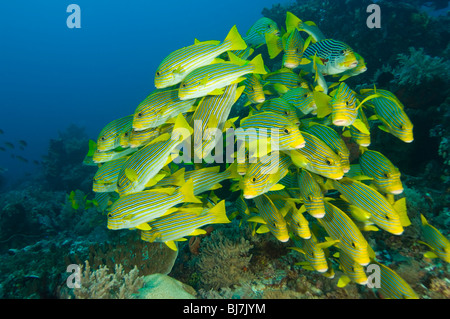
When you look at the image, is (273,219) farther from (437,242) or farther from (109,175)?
(109,175)

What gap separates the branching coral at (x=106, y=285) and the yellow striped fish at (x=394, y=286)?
3.23 m

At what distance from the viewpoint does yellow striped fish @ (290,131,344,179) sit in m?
2.50

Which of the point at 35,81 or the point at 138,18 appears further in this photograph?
the point at 138,18

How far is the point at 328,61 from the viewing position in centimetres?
358

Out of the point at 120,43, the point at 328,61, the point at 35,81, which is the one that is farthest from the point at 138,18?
the point at 328,61

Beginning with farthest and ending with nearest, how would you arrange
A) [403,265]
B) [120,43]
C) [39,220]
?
1. [120,43]
2. [39,220]
3. [403,265]

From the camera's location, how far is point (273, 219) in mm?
3000

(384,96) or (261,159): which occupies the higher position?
(384,96)

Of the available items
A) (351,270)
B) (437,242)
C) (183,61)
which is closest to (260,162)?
(183,61)

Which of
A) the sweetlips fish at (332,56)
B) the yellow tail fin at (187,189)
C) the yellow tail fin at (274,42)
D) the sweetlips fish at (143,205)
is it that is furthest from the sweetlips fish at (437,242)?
the yellow tail fin at (274,42)

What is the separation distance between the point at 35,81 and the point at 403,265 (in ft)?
478

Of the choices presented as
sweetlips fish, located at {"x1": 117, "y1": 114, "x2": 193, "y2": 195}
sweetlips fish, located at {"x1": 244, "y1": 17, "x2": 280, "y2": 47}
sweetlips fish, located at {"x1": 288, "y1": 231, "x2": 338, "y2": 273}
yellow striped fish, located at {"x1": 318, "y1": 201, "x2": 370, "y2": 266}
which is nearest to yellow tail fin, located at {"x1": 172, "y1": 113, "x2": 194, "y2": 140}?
sweetlips fish, located at {"x1": 117, "y1": 114, "x2": 193, "y2": 195}

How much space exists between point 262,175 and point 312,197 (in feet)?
2.03
